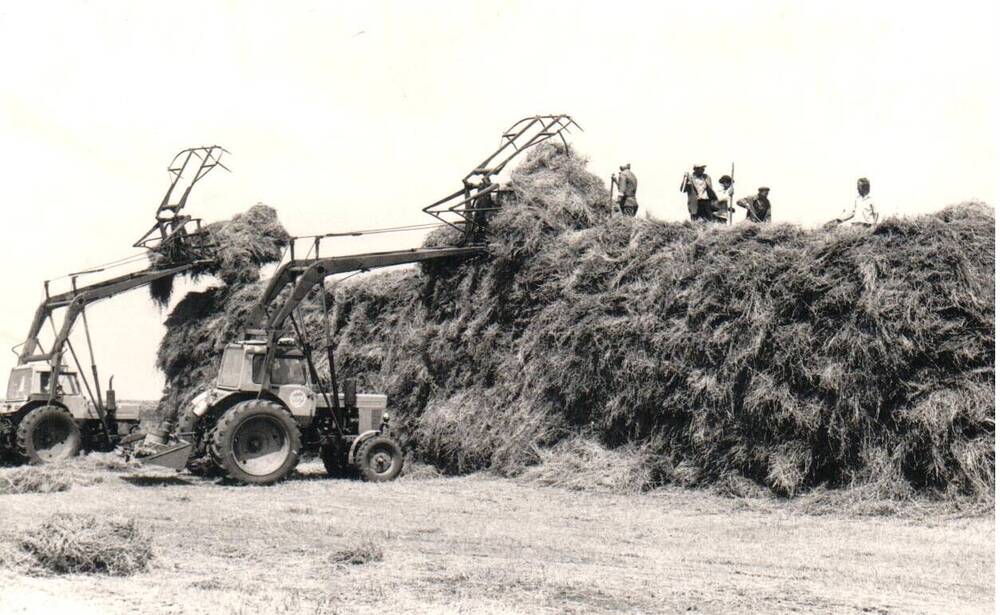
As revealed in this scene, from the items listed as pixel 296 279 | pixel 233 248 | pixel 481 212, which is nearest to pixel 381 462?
pixel 296 279

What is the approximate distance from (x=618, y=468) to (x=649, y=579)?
6.35 m

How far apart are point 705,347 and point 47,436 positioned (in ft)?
40.5

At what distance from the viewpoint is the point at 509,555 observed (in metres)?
8.43

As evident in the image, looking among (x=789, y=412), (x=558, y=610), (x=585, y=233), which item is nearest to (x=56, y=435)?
(x=585, y=233)

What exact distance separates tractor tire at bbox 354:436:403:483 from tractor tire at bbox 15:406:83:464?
21.3ft

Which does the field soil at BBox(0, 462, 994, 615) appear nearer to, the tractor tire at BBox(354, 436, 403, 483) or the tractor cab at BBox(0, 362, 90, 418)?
the tractor tire at BBox(354, 436, 403, 483)

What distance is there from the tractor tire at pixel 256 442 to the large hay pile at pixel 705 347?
3146mm

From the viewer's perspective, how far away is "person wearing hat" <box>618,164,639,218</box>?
1745 centimetres

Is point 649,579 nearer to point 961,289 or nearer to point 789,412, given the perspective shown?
point 789,412

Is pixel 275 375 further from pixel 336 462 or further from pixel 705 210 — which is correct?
pixel 705 210

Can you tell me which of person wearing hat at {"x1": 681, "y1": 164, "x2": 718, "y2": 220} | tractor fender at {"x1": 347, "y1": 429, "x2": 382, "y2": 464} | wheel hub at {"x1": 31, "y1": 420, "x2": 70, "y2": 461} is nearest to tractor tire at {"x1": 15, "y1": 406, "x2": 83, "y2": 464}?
wheel hub at {"x1": 31, "y1": 420, "x2": 70, "y2": 461}

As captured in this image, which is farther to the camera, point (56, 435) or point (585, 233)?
point (56, 435)

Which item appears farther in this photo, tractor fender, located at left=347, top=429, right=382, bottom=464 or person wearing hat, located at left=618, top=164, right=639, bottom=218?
person wearing hat, located at left=618, top=164, right=639, bottom=218

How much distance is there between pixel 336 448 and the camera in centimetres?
1552
